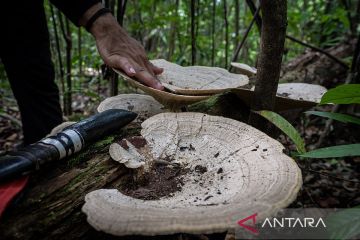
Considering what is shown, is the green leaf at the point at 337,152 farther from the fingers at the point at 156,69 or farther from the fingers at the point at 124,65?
the fingers at the point at 156,69

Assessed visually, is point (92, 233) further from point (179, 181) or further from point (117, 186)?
point (179, 181)

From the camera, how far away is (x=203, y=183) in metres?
1.83

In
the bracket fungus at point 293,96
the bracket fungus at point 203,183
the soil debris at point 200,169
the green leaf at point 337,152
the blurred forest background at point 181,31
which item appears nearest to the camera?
the bracket fungus at point 203,183

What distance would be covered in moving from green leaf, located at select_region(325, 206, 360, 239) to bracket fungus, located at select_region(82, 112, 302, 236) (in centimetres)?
24

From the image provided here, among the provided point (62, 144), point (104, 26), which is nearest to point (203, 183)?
point (62, 144)

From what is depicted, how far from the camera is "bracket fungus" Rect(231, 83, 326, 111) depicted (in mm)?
2561

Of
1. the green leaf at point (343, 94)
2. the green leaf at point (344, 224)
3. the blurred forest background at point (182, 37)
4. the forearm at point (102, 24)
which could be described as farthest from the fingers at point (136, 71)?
the green leaf at point (344, 224)

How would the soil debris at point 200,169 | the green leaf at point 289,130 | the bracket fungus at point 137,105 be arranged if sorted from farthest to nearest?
the bracket fungus at point 137,105 → the green leaf at point 289,130 → the soil debris at point 200,169

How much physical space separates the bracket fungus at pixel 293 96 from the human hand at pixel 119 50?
813 millimetres

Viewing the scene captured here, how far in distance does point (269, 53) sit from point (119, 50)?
133 cm

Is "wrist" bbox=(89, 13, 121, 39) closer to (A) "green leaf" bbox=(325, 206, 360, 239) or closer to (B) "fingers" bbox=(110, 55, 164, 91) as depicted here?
(B) "fingers" bbox=(110, 55, 164, 91)

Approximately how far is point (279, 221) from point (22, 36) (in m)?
3.08

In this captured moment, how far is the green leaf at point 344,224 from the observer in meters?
A: 1.45

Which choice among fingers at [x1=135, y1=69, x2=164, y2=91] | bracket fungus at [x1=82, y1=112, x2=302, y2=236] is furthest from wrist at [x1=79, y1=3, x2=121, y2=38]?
bracket fungus at [x1=82, y1=112, x2=302, y2=236]
